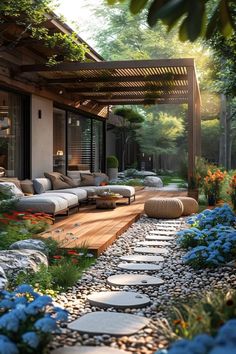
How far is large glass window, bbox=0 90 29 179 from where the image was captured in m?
9.52

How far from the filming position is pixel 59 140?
13148 millimetres

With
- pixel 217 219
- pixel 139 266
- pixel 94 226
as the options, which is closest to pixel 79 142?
pixel 94 226

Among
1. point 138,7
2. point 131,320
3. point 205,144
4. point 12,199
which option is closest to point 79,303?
point 131,320

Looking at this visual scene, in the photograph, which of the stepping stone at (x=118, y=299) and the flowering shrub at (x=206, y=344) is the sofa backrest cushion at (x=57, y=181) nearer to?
the stepping stone at (x=118, y=299)

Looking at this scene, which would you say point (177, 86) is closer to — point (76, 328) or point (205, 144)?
point (76, 328)

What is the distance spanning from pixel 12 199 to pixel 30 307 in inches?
211

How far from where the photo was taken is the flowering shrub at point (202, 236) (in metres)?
5.59

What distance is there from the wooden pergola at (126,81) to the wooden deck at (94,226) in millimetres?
2315

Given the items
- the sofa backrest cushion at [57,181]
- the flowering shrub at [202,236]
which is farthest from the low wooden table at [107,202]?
the flowering shrub at [202,236]

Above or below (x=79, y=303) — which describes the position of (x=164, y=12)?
above

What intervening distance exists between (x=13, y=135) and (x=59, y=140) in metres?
3.18

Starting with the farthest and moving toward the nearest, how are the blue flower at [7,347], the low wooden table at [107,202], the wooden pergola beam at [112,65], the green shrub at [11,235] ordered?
the low wooden table at [107,202]
the wooden pergola beam at [112,65]
the green shrub at [11,235]
the blue flower at [7,347]

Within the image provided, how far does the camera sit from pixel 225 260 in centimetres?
509

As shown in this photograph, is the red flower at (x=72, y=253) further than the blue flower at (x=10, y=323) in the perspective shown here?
Yes
